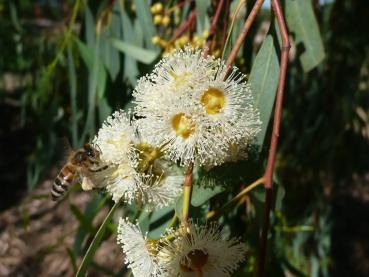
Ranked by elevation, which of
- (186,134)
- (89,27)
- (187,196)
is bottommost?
(187,196)

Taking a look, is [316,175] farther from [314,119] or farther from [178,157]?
[178,157]

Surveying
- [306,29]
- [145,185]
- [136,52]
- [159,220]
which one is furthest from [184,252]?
[136,52]

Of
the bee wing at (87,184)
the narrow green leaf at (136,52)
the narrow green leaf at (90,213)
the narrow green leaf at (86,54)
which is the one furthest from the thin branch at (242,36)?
the narrow green leaf at (86,54)

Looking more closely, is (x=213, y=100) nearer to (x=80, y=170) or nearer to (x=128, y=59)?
(x=80, y=170)

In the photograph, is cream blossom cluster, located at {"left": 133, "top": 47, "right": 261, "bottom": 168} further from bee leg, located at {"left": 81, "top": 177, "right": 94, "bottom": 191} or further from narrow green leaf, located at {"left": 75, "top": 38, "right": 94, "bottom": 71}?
narrow green leaf, located at {"left": 75, "top": 38, "right": 94, "bottom": 71}

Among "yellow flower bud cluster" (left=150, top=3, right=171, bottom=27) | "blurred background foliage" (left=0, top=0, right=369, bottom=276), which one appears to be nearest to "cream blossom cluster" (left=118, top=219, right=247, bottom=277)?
"blurred background foliage" (left=0, top=0, right=369, bottom=276)

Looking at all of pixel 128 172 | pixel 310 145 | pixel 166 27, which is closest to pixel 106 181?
pixel 128 172

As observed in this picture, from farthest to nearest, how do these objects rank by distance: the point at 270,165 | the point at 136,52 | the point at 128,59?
the point at 128,59 < the point at 136,52 < the point at 270,165
